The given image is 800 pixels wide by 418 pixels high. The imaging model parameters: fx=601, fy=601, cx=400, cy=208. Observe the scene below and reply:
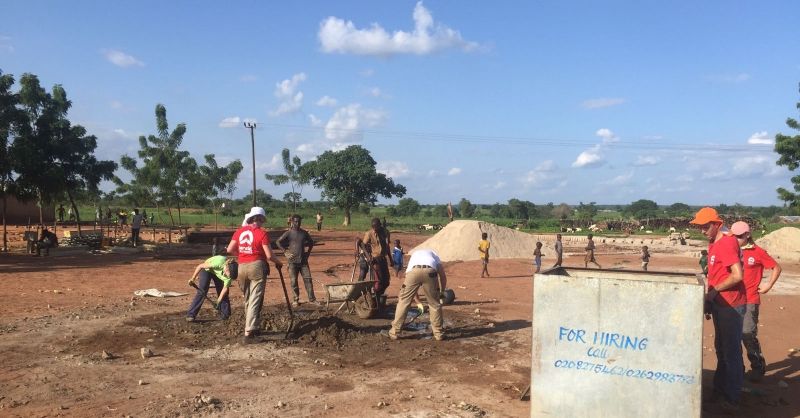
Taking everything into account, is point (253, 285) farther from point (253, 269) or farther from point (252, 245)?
point (252, 245)

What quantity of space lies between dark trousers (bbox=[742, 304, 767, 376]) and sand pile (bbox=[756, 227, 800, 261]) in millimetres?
23037

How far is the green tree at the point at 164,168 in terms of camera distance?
29172 mm

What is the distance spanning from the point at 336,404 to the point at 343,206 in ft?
160

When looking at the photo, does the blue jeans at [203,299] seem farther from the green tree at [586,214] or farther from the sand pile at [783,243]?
the green tree at [586,214]

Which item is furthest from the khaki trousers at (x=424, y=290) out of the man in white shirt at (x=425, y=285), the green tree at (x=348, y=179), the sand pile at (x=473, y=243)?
the green tree at (x=348, y=179)

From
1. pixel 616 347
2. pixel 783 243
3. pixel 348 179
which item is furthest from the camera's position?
pixel 348 179

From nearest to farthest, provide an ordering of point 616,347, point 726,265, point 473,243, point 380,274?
point 616,347, point 726,265, point 380,274, point 473,243

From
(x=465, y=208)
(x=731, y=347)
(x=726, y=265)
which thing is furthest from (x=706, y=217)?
(x=465, y=208)

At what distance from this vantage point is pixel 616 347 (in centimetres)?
432

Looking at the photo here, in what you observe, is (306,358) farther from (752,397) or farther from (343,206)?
(343,206)

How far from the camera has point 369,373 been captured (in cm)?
646

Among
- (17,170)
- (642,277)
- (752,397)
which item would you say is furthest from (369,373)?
(17,170)

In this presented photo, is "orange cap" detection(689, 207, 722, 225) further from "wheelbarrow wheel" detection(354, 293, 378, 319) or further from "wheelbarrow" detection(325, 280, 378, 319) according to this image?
"wheelbarrow wheel" detection(354, 293, 378, 319)

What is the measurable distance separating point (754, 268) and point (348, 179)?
47391 millimetres
